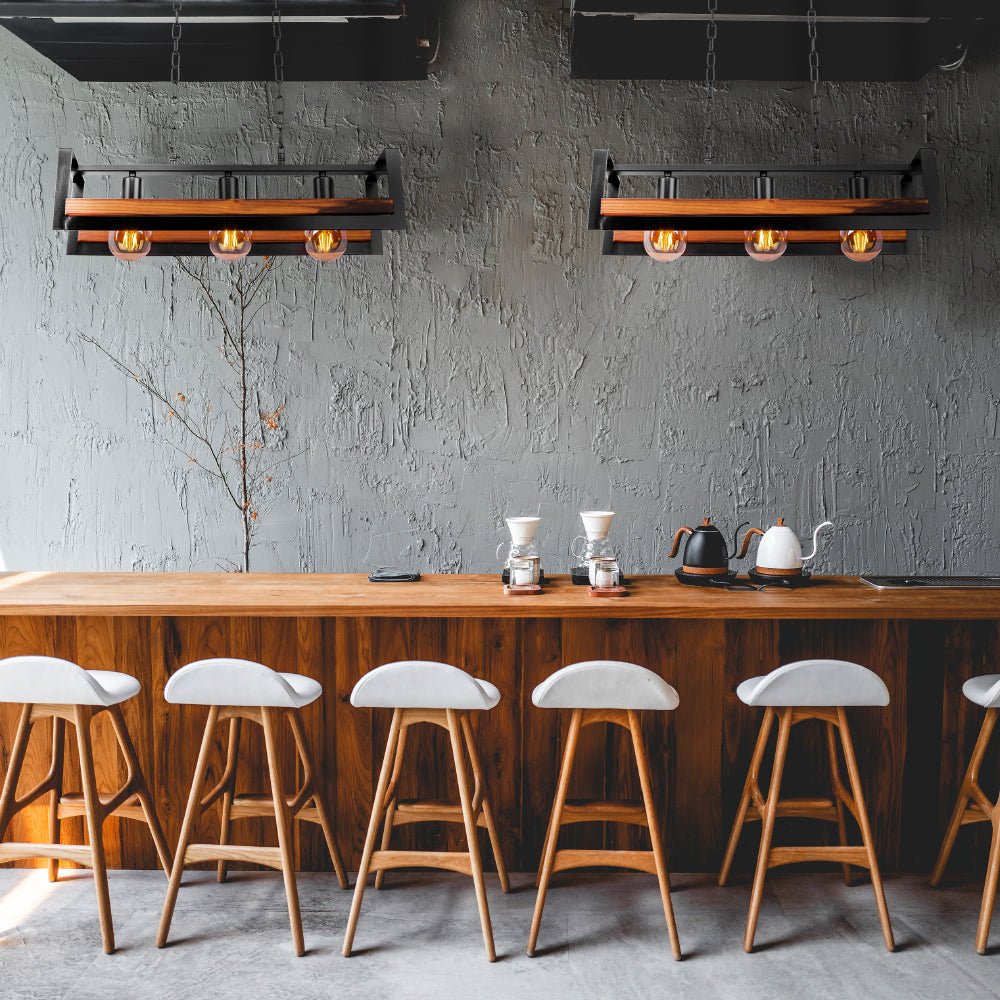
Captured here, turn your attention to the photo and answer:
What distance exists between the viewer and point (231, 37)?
12.7 feet

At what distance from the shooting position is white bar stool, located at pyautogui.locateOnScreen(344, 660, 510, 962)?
103 inches

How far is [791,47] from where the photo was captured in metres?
3.96

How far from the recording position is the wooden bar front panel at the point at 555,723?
3234 millimetres

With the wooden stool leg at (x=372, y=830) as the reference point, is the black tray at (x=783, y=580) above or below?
above

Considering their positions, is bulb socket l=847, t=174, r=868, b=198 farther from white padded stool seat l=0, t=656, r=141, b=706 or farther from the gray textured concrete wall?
white padded stool seat l=0, t=656, r=141, b=706

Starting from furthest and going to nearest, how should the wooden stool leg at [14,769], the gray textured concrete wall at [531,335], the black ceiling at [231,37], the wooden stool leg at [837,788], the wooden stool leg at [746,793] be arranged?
the gray textured concrete wall at [531,335] < the black ceiling at [231,37] < the wooden stool leg at [837,788] < the wooden stool leg at [746,793] < the wooden stool leg at [14,769]

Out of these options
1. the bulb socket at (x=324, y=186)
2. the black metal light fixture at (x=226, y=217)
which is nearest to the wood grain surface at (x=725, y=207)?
the black metal light fixture at (x=226, y=217)

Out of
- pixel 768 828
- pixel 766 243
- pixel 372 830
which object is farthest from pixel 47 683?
pixel 766 243

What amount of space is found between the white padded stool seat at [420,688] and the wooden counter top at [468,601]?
0.41 meters

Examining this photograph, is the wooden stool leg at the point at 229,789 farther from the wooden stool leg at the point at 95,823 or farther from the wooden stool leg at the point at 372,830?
the wooden stool leg at the point at 372,830

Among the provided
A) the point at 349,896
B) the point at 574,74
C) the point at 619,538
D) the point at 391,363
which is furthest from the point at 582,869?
the point at 574,74

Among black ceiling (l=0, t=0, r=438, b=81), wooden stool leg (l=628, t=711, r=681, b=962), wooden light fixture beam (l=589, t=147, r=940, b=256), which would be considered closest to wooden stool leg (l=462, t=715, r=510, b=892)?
wooden stool leg (l=628, t=711, r=681, b=962)

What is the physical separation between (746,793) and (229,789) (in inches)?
65.9

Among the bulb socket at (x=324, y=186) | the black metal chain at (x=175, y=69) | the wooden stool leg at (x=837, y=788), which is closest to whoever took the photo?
the wooden stool leg at (x=837, y=788)
